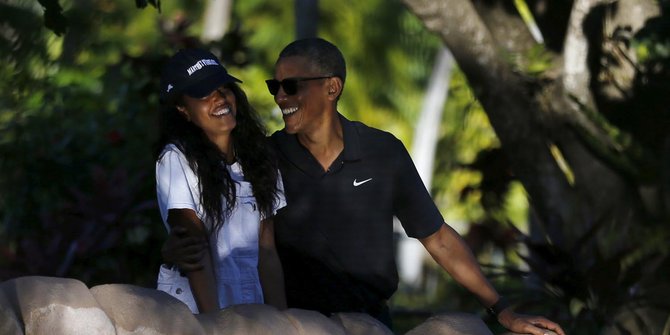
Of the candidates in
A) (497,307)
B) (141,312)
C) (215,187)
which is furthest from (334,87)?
(141,312)

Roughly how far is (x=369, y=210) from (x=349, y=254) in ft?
0.58

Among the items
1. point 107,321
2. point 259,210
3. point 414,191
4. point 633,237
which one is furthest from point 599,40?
point 107,321

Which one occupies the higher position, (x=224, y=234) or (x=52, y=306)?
(x=52, y=306)

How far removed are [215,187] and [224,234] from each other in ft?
0.56

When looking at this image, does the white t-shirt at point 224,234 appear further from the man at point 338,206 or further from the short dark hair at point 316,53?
the short dark hair at point 316,53

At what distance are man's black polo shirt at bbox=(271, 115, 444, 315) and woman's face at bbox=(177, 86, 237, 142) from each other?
480mm

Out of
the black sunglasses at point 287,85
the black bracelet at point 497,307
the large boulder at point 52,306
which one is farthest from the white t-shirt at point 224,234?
the large boulder at point 52,306

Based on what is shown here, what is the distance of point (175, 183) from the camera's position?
4.49 metres

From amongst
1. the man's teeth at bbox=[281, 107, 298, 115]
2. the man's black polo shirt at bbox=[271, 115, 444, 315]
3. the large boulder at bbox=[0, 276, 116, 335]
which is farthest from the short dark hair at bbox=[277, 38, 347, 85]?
the large boulder at bbox=[0, 276, 116, 335]

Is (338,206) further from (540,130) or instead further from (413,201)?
(540,130)

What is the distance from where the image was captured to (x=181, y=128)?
185 inches

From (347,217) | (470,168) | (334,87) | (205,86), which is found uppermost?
(205,86)

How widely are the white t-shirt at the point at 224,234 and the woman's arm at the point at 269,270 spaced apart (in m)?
0.06

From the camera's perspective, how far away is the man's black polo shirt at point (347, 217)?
5.14 meters
